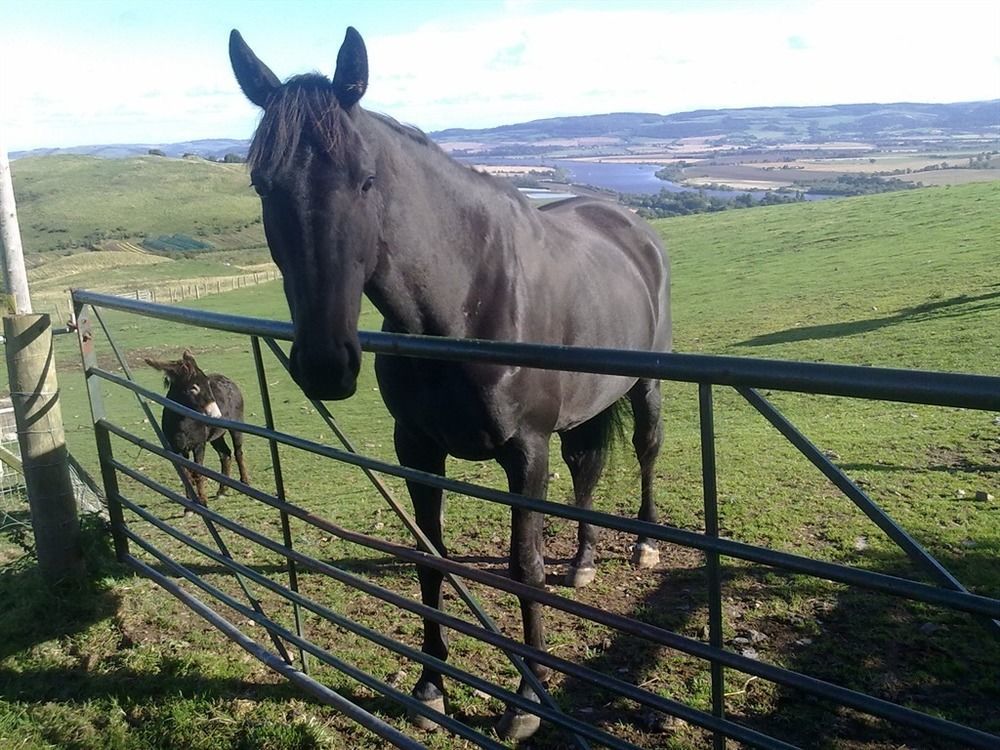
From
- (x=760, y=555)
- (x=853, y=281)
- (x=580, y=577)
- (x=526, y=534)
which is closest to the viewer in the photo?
(x=760, y=555)

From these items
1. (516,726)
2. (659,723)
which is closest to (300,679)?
(516,726)

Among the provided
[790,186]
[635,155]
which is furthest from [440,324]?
[635,155]

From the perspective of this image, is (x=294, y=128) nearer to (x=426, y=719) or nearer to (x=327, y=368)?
(x=327, y=368)

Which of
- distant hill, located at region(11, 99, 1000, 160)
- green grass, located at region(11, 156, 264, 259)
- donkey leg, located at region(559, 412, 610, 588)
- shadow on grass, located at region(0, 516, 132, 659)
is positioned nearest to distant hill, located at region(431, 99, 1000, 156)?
distant hill, located at region(11, 99, 1000, 160)

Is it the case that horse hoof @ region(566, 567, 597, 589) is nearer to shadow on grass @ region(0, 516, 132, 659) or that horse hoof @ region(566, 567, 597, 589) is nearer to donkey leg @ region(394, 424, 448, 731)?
donkey leg @ region(394, 424, 448, 731)

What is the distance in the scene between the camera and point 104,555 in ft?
14.0

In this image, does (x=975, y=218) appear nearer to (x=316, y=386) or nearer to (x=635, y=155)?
(x=316, y=386)

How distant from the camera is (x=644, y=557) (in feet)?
14.9

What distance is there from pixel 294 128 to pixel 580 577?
9.97 ft

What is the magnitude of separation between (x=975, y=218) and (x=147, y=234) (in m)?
71.5

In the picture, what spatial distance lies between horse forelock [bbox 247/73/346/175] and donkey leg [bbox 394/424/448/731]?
4.38 feet

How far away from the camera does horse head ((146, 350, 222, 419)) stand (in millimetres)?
7738

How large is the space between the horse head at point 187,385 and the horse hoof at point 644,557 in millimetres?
4900

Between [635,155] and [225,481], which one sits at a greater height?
[635,155]
